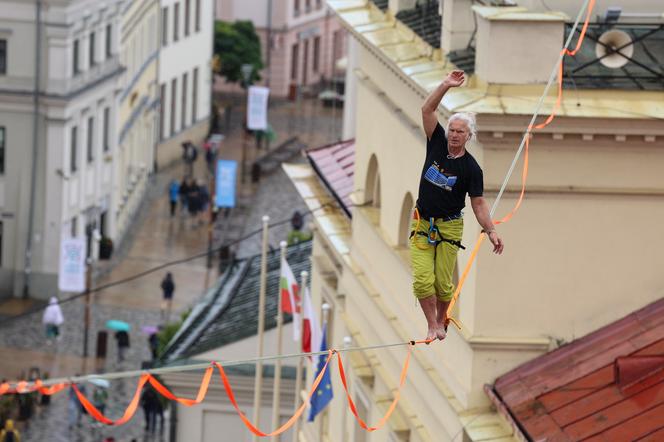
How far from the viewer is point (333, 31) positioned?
133m

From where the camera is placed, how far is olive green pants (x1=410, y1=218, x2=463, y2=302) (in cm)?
2106

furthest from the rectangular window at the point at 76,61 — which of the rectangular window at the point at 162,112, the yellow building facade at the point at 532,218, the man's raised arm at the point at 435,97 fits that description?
the man's raised arm at the point at 435,97

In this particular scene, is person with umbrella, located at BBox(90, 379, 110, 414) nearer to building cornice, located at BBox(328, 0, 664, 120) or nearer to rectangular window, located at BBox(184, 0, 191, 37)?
building cornice, located at BBox(328, 0, 664, 120)

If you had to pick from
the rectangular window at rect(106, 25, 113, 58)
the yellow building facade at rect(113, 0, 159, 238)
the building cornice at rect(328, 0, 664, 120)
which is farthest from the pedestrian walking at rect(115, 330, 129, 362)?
the building cornice at rect(328, 0, 664, 120)

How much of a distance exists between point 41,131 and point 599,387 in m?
48.5

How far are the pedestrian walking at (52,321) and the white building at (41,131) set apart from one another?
23.9 feet

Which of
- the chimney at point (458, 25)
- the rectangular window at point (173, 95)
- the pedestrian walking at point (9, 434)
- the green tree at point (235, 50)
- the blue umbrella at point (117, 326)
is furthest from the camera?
the green tree at point (235, 50)

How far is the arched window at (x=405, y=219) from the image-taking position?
104 ft

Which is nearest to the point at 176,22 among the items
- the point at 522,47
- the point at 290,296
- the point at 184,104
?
the point at 184,104

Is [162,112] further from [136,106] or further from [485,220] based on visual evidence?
[485,220]

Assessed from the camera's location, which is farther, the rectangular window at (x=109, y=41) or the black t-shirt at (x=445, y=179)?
the rectangular window at (x=109, y=41)

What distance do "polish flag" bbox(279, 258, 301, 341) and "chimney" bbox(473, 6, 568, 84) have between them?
14.8m

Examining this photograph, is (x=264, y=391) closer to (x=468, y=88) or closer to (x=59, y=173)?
(x=468, y=88)

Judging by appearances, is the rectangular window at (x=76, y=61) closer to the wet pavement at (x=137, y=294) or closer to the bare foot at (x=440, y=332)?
the wet pavement at (x=137, y=294)
